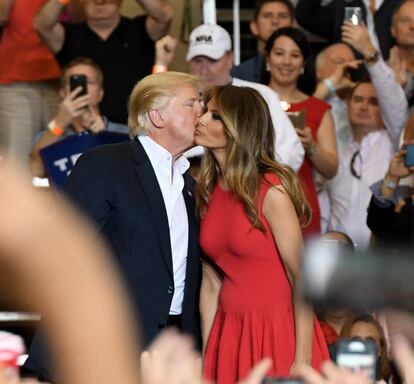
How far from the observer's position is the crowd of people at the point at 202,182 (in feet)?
7.86

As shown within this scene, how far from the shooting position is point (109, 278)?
2.48 metres

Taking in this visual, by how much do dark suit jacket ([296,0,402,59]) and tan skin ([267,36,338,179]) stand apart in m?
1.04

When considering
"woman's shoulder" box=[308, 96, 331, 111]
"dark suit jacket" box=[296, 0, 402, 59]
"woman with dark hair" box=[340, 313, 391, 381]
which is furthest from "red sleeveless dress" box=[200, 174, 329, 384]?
"dark suit jacket" box=[296, 0, 402, 59]

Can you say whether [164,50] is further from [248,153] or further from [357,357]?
[357,357]

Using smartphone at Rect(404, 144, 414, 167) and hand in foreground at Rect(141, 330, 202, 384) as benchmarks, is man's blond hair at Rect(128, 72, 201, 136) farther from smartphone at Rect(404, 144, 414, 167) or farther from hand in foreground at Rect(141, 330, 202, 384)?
hand in foreground at Rect(141, 330, 202, 384)

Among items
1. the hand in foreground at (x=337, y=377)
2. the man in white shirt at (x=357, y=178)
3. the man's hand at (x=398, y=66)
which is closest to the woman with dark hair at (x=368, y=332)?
the man in white shirt at (x=357, y=178)

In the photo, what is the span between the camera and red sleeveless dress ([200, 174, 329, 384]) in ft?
17.0

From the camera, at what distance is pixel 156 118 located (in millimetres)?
5320

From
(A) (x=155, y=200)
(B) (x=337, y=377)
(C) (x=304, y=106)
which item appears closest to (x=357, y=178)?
(C) (x=304, y=106)

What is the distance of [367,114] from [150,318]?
340 cm

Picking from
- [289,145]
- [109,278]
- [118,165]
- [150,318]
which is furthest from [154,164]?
[109,278]

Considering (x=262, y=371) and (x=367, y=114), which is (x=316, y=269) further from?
(x=367, y=114)

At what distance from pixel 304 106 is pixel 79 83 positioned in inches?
50.7

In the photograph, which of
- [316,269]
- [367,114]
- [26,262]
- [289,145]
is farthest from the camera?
[367,114]
